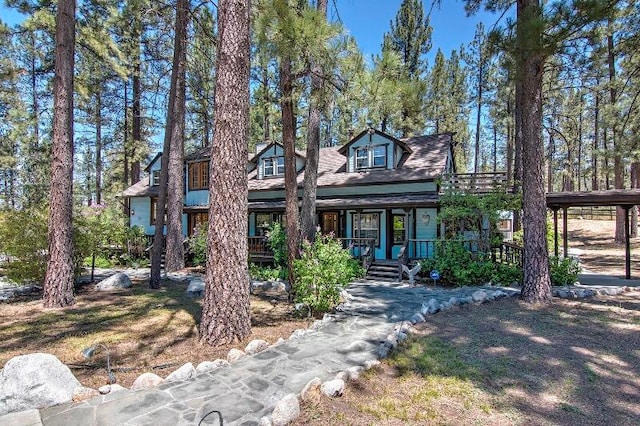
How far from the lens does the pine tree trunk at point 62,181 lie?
7.62 metres

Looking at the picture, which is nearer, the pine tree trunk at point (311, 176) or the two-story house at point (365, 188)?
the pine tree trunk at point (311, 176)

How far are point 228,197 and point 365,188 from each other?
10.8 metres

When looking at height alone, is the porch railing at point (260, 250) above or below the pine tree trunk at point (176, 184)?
below

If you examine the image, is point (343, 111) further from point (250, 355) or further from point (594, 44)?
point (594, 44)

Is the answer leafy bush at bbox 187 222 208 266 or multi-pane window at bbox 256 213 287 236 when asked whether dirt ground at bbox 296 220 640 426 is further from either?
multi-pane window at bbox 256 213 287 236

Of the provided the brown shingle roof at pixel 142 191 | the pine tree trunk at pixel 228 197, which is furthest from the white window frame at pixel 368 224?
the brown shingle roof at pixel 142 191

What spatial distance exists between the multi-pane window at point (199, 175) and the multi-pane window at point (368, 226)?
27.2ft

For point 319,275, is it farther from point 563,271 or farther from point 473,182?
point 473,182

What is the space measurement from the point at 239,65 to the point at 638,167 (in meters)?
23.5

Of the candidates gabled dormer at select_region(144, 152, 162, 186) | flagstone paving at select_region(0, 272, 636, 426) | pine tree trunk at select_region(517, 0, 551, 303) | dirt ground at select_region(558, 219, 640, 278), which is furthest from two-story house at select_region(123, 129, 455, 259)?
flagstone paving at select_region(0, 272, 636, 426)

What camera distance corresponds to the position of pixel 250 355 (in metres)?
4.97

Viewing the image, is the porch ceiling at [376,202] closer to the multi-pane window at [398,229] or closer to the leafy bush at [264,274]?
the multi-pane window at [398,229]

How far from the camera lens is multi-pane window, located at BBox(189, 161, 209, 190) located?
18906 mm

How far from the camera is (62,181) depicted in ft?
25.2
